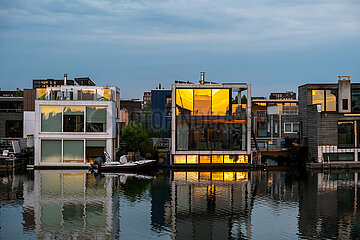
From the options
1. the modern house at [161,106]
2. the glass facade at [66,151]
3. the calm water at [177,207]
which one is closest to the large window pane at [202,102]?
the calm water at [177,207]

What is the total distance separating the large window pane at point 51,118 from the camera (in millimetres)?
48906

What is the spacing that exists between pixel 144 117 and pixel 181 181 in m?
52.7

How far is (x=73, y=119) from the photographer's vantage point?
161 ft

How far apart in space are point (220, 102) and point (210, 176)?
34.1 ft

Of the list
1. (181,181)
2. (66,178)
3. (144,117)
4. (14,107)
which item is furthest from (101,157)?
(144,117)

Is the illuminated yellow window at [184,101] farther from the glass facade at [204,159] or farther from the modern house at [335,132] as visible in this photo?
the modern house at [335,132]

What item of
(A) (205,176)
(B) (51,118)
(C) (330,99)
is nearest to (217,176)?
(A) (205,176)

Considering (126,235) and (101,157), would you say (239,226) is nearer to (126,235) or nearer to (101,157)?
(126,235)

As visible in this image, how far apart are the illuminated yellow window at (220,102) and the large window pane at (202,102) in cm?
61

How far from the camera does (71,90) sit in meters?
49.9

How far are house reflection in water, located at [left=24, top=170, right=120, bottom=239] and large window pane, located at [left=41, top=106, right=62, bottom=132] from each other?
876cm

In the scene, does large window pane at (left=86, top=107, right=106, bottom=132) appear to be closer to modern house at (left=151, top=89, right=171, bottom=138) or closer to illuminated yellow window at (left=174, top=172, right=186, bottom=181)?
illuminated yellow window at (left=174, top=172, right=186, bottom=181)

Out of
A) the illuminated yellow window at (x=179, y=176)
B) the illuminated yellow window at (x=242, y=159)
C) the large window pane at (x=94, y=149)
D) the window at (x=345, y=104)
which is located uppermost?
the window at (x=345, y=104)

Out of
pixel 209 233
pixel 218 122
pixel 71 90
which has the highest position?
pixel 71 90
